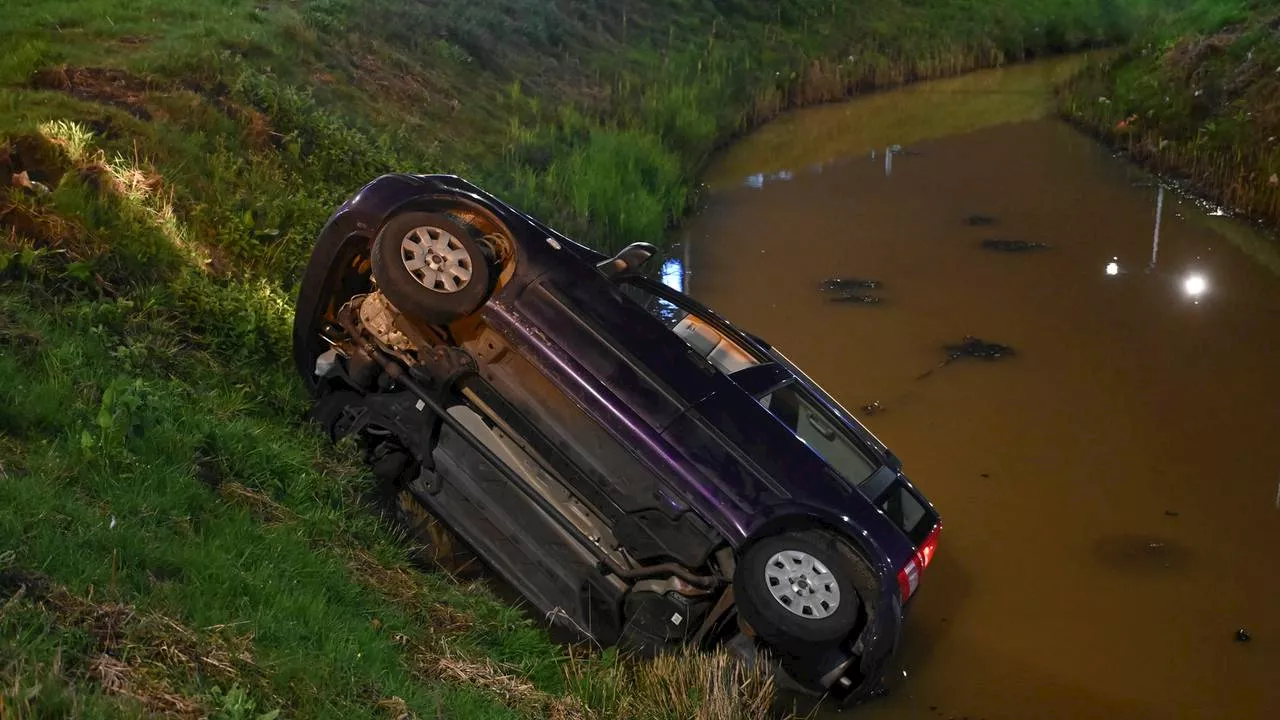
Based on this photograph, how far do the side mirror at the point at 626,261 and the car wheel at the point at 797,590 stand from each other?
161 centimetres

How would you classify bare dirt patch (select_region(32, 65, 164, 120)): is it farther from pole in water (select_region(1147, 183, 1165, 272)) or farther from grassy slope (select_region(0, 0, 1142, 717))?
pole in water (select_region(1147, 183, 1165, 272))

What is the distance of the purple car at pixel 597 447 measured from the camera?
4973mm

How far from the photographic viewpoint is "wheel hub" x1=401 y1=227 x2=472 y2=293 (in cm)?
538

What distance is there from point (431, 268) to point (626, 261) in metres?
1.03

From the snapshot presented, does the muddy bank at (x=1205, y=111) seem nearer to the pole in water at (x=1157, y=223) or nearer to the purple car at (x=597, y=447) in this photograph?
the pole in water at (x=1157, y=223)

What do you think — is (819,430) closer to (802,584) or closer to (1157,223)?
(802,584)

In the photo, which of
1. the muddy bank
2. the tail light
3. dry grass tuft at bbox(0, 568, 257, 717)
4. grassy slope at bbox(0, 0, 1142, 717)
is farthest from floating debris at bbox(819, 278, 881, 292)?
dry grass tuft at bbox(0, 568, 257, 717)

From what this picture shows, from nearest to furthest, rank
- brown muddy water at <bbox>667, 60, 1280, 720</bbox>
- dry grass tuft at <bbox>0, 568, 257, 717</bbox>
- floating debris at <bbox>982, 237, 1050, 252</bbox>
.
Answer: dry grass tuft at <bbox>0, 568, 257, 717</bbox> < brown muddy water at <bbox>667, 60, 1280, 720</bbox> < floating debris at <bbox>982, 237, 1050, 252</bbox>

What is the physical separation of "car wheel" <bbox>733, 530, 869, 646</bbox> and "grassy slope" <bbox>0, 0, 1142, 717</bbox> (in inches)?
14.3

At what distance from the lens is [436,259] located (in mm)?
5406

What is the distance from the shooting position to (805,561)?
16.0 ft

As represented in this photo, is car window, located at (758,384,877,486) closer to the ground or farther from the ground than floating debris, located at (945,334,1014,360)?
farther from the ground

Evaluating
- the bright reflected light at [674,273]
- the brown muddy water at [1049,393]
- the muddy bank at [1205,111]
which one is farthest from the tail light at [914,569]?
the muddy bank at [1205,111]

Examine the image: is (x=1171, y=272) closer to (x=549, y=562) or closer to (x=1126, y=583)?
(x=1126, y=583)
